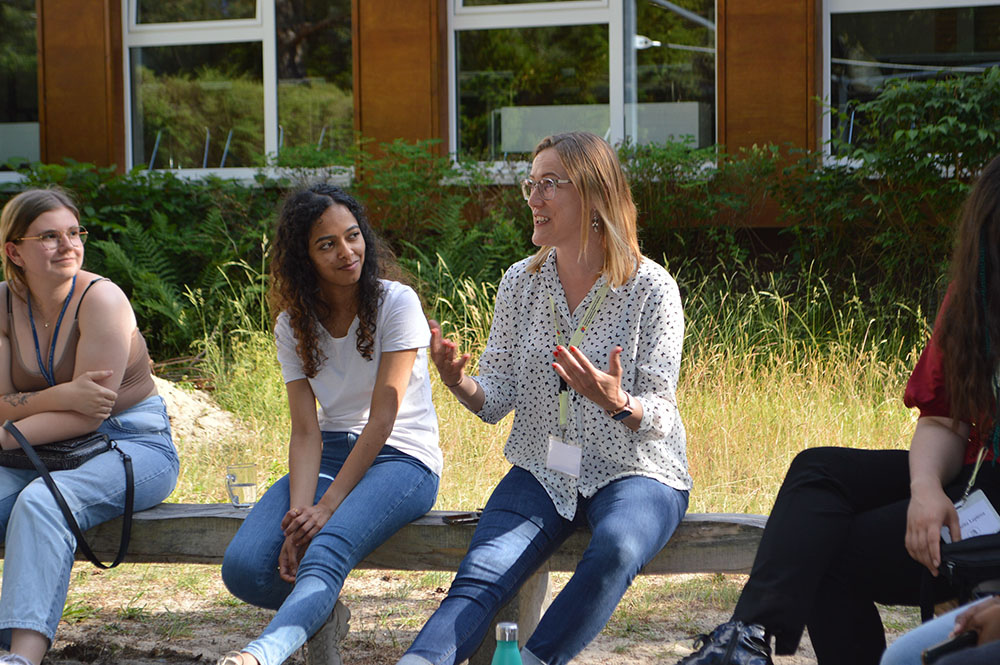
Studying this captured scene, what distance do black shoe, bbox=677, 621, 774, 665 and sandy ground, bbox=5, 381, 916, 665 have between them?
1216 mm

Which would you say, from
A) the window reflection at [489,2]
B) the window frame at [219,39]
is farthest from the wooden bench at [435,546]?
the window reflection at [489,2]

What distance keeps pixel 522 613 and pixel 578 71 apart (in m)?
6.48

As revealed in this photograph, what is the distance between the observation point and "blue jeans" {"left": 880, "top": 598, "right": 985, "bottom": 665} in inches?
84.7

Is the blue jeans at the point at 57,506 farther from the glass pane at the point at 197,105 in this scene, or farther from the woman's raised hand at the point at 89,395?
the glass pane at the point at 197,105

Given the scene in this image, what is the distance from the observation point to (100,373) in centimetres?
326

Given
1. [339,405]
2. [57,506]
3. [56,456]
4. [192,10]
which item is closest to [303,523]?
[339,405]

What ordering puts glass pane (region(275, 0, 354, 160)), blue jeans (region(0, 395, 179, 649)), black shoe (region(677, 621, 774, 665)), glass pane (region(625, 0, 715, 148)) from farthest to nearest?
glass pane (region(275, 0, 354, 160)), glass pane (region(625, 0, 715, 148)), blue jeans (region(0, 395, 179, 649)), black shoe (region(677, 621, 774, 665))

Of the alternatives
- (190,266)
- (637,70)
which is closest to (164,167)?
(190,266)

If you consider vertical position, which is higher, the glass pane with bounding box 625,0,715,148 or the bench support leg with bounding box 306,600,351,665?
the glass pane with bounding box 625,0,715,148

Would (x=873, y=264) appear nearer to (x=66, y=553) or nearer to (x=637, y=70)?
(x=637, y=70)

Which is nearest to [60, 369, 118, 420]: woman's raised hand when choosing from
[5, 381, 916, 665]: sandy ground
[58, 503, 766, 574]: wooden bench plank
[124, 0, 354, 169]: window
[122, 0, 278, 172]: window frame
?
[58, 503, 766, 574]: wooden bench plank

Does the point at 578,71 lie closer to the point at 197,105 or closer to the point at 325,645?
the point at 197,105

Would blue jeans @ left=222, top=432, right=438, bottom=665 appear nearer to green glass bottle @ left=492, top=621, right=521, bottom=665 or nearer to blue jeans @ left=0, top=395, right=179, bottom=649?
blue jeans @ left=0, top=395, right=179, bottom=649

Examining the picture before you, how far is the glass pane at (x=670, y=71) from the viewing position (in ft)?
28.1
